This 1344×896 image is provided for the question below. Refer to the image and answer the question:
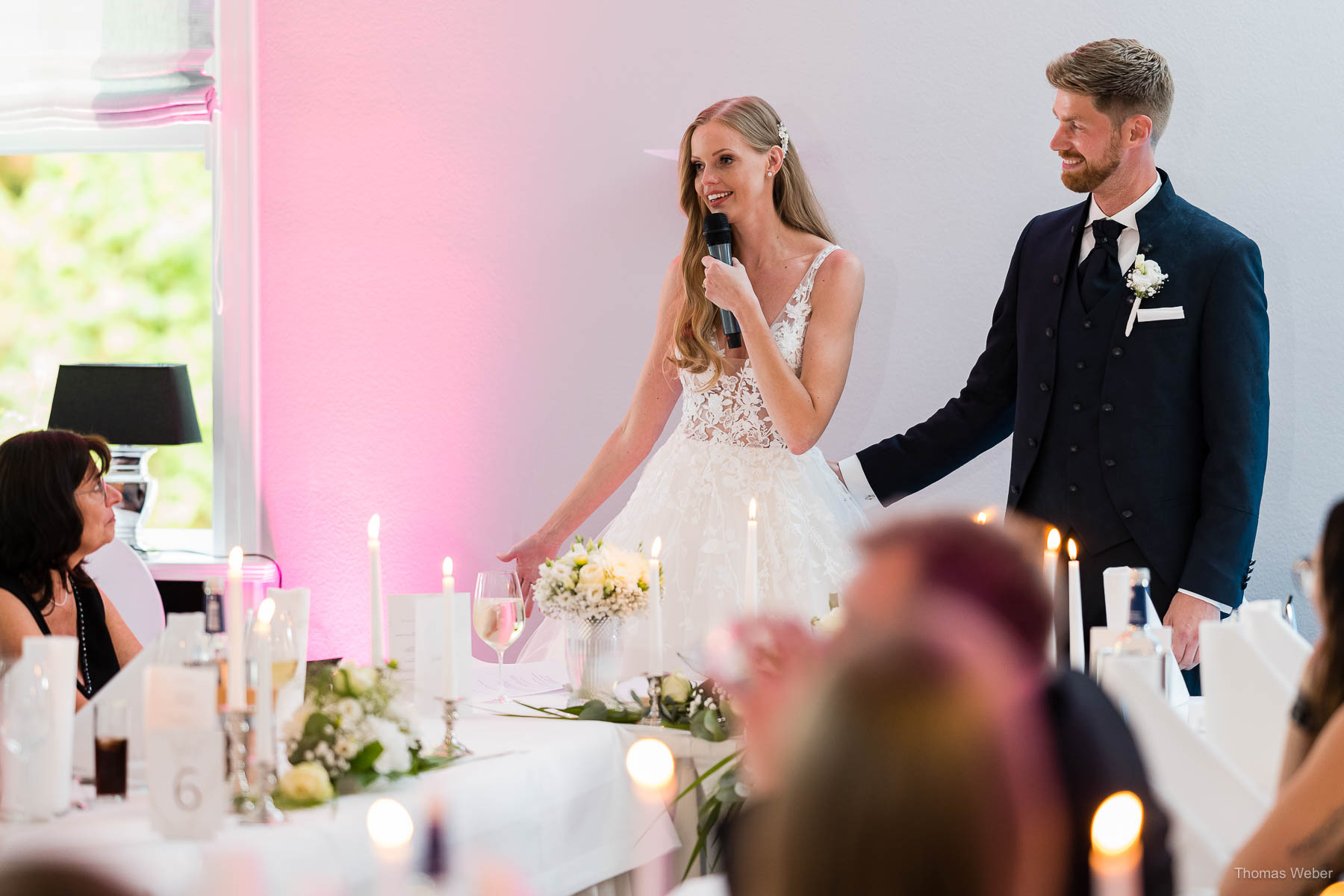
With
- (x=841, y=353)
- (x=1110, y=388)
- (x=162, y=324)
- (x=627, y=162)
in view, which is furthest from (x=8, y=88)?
(x=1110, y=388)

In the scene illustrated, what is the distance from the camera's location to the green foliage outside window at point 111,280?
3.70 metres

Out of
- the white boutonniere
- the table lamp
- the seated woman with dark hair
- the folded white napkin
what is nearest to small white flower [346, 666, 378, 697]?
the seated woman with dark hair

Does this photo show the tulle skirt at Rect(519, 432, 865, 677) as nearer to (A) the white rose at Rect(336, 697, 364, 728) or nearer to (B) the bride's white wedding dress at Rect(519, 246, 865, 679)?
(B) the bride's white wedding dress at Rect(519, 246, 865, 679)

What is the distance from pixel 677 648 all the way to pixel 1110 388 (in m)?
1.01

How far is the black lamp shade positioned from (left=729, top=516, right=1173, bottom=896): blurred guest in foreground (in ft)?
9.00

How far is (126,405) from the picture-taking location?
332 centimetres

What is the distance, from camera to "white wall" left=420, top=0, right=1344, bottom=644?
3072 mm

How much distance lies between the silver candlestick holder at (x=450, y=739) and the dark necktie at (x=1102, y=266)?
5.21ft

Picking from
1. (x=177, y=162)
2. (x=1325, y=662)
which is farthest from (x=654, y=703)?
Result: (x=177, y=162)

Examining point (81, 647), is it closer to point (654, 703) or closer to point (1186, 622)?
point (654, 703)

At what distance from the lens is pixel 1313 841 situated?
1.08m

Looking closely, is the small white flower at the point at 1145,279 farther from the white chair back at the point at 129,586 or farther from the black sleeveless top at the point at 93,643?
the white chair back at the point at 129,586

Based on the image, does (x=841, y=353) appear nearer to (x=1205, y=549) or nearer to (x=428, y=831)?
(x=1205, y=549)

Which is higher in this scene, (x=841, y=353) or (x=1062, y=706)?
(x=841, y=353)
